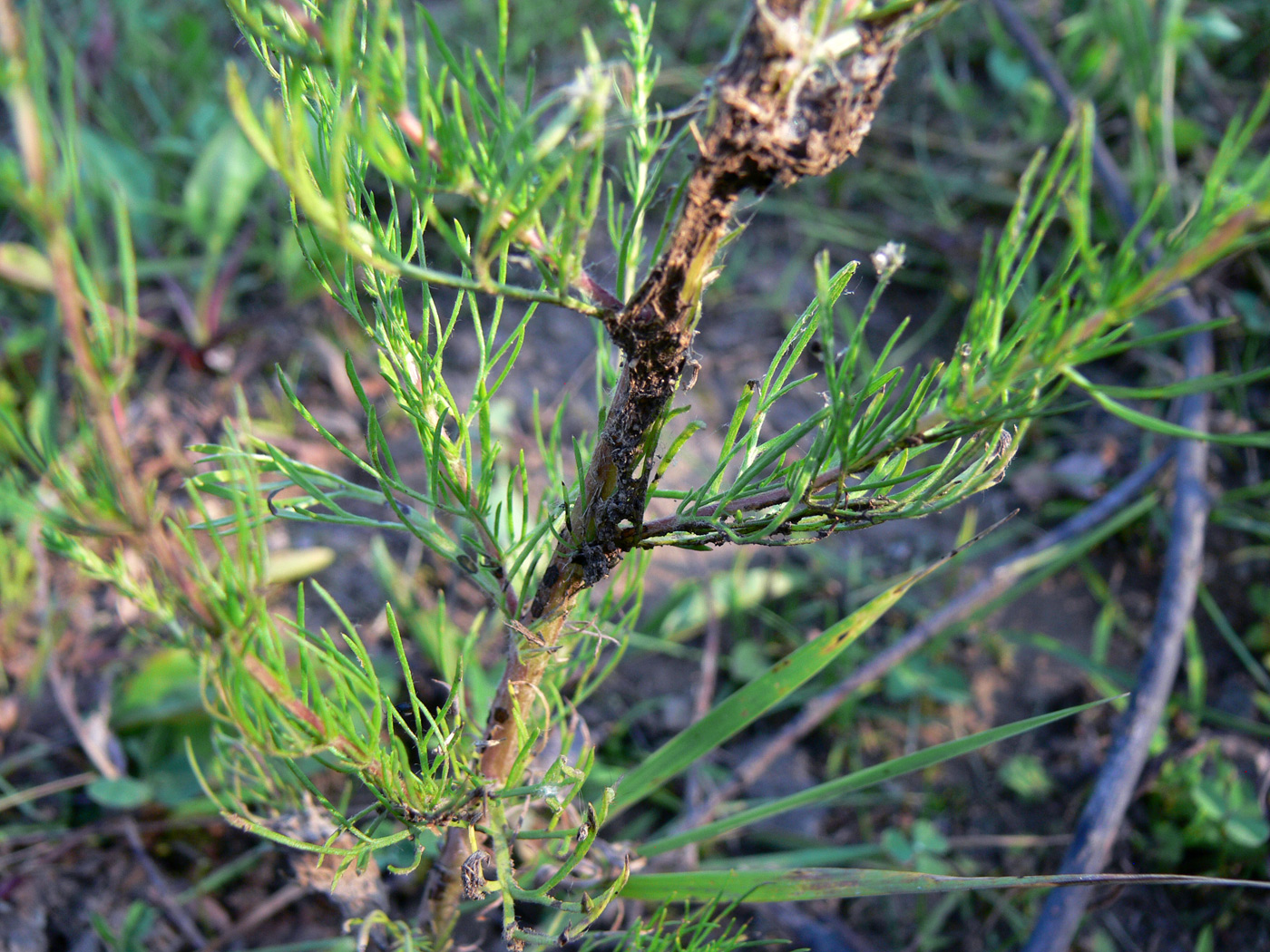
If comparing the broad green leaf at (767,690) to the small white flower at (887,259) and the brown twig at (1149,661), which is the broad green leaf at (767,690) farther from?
the brown twig at (1149,661)

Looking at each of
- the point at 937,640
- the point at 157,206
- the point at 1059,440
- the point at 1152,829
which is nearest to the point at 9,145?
the point at 157,206

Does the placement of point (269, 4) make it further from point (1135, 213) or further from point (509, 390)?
point (1135, 213)

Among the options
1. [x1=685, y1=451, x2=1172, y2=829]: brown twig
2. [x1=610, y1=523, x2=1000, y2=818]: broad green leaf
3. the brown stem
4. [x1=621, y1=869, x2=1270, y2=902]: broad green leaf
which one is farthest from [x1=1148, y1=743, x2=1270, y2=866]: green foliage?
the brown stem

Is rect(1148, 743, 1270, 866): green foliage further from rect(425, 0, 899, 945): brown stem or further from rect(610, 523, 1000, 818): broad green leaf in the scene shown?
rect(425, 0, 899, 945): brown stem

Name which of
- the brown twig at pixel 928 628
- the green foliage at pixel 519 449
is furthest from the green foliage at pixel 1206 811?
the brown twig at pixel 928 628

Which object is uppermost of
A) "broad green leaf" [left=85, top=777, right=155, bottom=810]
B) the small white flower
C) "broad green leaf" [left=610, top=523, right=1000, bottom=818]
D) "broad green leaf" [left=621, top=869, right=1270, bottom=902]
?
the small white flower

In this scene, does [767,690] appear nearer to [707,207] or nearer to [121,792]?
A: [707,207]
